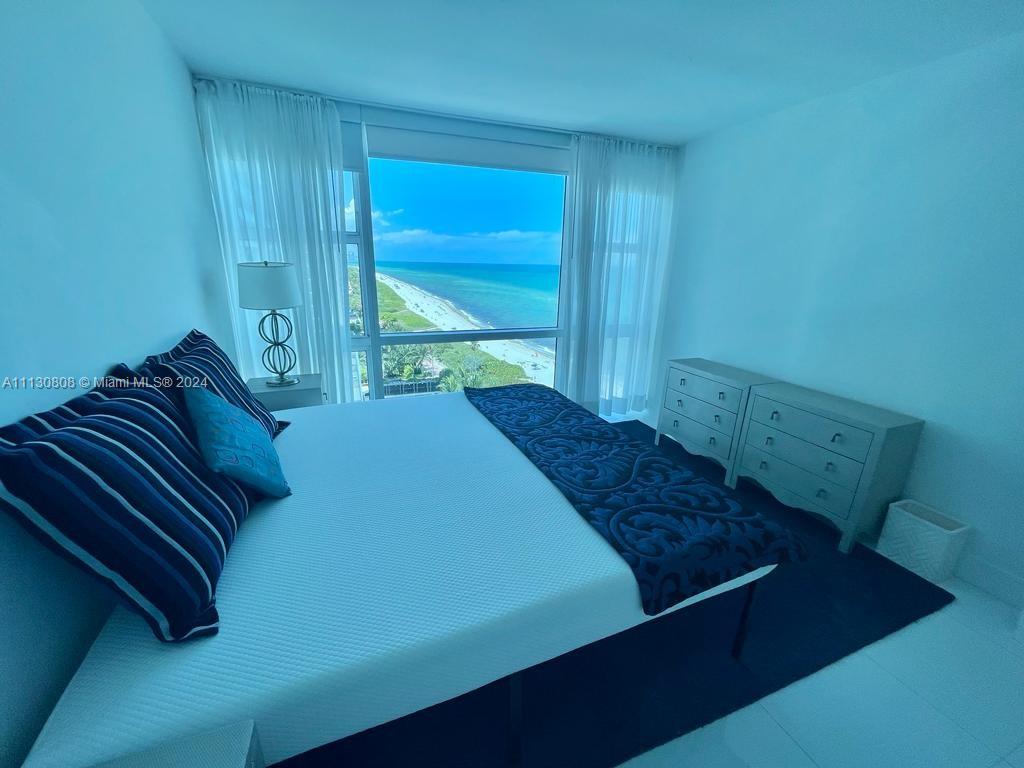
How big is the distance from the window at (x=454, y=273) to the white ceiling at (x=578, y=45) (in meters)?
0.74

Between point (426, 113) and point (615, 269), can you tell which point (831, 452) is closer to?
point (615, 269)

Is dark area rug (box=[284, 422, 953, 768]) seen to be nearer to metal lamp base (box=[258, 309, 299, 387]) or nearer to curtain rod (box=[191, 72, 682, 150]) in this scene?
metal lamp base (box=[258, 309, 299, 387])

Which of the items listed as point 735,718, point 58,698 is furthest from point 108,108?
point 735,718

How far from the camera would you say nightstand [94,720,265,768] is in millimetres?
659

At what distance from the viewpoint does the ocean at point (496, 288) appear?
364cm

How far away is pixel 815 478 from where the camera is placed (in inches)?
86.2

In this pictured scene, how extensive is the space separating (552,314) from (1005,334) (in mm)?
2695

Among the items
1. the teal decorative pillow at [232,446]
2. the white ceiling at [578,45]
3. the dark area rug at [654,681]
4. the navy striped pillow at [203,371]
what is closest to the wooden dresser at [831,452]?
the dark area rug at [654,681]

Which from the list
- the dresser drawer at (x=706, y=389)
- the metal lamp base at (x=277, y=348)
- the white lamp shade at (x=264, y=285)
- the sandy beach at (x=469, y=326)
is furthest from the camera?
the sandy beach at (x=469, y=326)

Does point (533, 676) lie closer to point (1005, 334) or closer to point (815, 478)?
point (815, 478)

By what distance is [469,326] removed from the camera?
3.40m

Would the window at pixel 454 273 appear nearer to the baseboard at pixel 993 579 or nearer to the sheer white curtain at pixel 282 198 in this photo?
the sheer white curtain at pixel 282 198

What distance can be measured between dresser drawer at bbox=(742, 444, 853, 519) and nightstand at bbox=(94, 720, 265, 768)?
259 centimetres

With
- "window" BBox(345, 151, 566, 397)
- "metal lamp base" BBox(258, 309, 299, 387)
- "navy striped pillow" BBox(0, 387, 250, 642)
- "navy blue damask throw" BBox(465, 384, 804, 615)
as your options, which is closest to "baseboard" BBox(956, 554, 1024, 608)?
"navy blue damask throw" BBox(465, 384, 804, 615)
